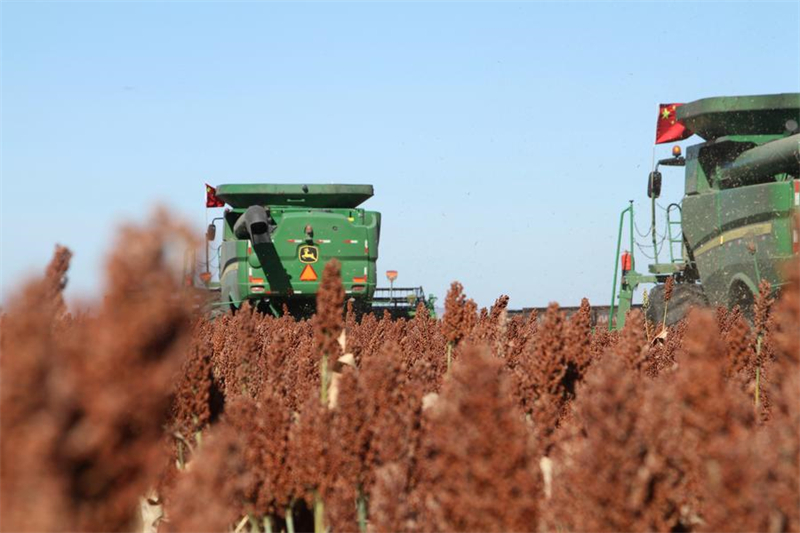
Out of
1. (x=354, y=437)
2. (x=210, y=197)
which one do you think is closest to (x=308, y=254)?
(x=210, y=197)

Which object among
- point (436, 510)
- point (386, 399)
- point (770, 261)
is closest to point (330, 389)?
point (386, 399)

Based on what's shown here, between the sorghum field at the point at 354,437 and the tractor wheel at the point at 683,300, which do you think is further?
the tractor wheel at the point at 683,300

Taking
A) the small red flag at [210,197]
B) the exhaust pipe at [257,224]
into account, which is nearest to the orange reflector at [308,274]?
the exhaust pipe at [257,224]

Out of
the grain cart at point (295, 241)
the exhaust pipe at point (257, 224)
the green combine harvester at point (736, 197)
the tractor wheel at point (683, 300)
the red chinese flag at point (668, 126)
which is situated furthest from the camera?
the grain cart at point (295, 241)

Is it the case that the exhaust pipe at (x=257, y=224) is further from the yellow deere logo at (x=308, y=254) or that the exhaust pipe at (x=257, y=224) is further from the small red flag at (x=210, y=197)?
the small red flag at (x=210, y=197)

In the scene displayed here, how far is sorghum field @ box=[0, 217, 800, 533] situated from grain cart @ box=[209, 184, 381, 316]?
15370mm

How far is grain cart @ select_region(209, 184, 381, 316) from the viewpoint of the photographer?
21.0 meters

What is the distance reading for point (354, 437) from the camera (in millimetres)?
4254

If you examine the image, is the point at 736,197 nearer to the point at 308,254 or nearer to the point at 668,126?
the point at 668,126

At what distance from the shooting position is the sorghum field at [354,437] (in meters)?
2.55

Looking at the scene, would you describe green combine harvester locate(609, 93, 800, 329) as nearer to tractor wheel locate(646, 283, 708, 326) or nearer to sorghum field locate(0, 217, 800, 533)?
tractor wheel locate(646, 283, 708, 326)

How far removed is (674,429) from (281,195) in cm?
1853

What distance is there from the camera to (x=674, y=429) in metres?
3.77

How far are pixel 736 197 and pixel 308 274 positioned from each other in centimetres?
816
